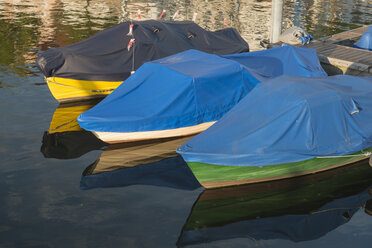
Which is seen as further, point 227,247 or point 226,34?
point 226,34

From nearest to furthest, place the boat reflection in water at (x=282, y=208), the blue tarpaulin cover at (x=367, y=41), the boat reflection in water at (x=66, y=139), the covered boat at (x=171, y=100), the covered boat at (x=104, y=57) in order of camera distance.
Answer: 1. the boat reflection in water at (x=282, y=208)
2. the covered boat at (x=171, y=100)
3. the boat reflection in water at (x=66, y=139)
4. the covered boat at (x=104, y=57)
5. the blue tarpaulin cover at (x=367, y=41)

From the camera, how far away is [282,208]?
1173 cm

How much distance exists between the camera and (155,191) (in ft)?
40.4

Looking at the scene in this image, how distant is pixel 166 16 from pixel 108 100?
23.0 meters

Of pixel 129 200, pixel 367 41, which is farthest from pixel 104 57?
pixel 367 41

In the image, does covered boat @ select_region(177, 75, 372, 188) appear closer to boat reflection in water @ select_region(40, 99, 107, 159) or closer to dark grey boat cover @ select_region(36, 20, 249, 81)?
boat reflection in water @ select_region(40, 99, 107, 159)

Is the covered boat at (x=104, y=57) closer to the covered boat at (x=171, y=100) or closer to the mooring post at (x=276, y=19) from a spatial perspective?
the covered boat at (x=171, y=100)

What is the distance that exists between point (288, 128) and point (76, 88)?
30.9 ft

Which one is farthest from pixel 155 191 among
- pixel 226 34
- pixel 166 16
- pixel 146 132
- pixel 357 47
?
pixel 166 16

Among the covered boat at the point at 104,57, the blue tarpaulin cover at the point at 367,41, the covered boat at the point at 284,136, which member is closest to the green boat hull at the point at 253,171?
the covered boat at the point at 284,136

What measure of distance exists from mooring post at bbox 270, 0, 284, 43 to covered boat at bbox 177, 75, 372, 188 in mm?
10887

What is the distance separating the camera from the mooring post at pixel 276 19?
23341 millimetres

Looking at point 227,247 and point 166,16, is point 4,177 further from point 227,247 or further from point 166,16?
point 166,16

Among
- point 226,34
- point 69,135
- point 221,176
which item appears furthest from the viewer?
point 226,34
